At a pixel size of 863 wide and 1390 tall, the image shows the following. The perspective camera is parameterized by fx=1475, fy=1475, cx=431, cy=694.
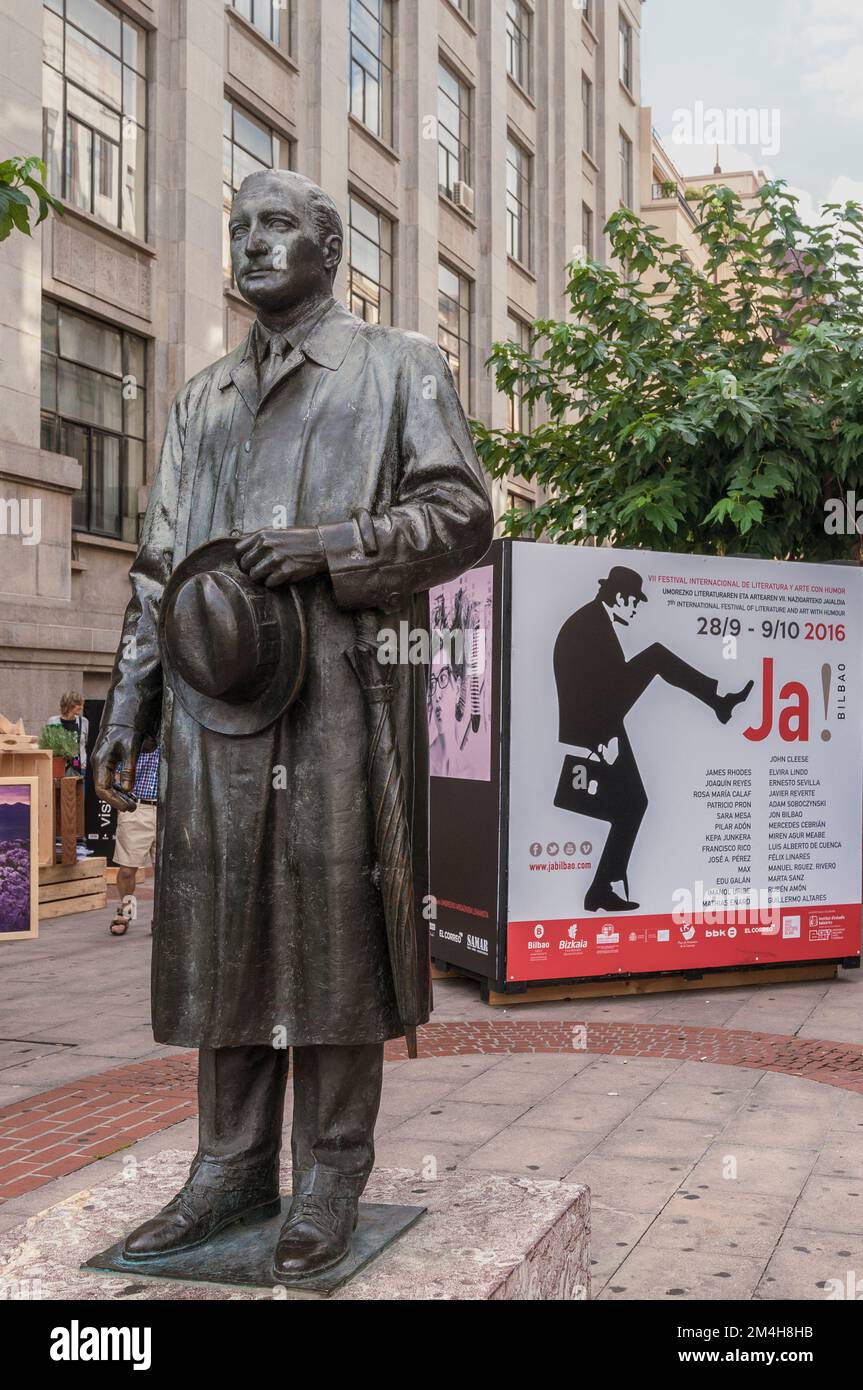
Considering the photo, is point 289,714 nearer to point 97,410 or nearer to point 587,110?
point 97,410

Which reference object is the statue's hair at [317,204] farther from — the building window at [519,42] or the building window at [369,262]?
the building window at [519,42]

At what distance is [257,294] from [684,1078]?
5017 millimetres

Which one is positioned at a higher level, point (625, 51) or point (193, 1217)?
point (625, 51)

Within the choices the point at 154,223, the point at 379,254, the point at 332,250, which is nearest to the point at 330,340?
the point at 332,250

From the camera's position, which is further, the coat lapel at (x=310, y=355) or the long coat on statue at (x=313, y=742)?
the coat lapel at (x=310, y=355)

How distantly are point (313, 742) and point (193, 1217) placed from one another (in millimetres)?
A: 1149

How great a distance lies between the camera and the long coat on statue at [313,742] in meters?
3.30

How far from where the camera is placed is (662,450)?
12.2 m

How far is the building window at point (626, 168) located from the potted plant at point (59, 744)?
34820 millimetres

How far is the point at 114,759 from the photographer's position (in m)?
3.50

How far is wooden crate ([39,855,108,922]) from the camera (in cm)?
1377

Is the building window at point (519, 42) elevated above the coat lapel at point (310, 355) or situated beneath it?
elevated above

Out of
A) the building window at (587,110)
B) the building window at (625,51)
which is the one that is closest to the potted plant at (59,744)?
the building window at (587,110)

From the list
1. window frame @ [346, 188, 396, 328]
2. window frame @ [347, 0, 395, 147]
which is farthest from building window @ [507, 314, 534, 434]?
window frame @ [347, 0, 395, 147]
